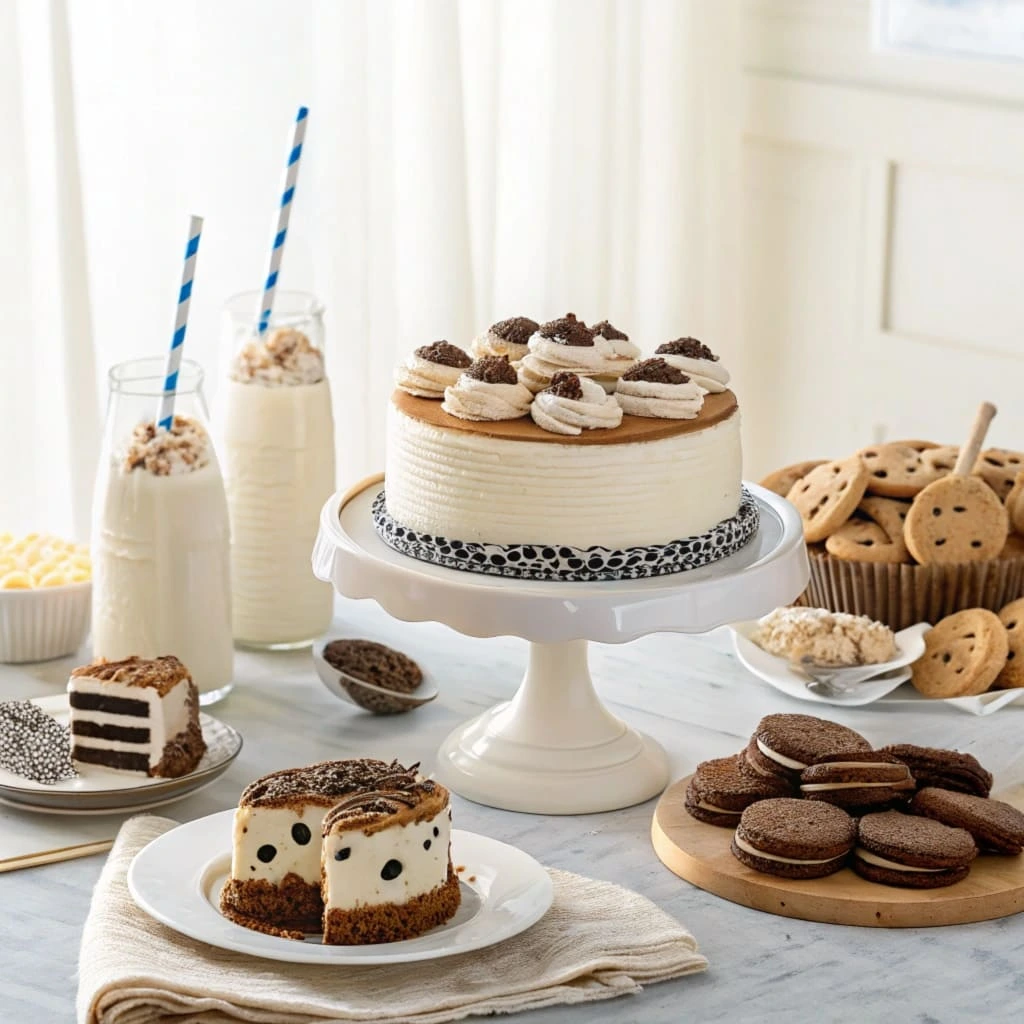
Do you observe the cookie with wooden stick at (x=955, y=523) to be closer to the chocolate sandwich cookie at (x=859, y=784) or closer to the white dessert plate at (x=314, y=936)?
the chocolate sandwich cookie at (x=859, y=784)

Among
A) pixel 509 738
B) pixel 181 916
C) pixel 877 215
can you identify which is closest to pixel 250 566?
pixel 509 738

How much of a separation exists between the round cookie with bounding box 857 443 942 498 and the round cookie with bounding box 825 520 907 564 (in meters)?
0.06

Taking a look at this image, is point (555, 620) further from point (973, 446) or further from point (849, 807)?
point (973, 446)

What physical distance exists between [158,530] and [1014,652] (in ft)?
3.07

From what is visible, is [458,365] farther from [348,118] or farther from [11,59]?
[348,118]

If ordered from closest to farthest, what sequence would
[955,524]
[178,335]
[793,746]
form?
1. [793,746]
2. [178,335]
3. [955,524]

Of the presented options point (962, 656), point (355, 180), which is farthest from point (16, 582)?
point (355, 180)

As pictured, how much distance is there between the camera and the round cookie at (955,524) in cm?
→ 191

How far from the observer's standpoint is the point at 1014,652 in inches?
72.6

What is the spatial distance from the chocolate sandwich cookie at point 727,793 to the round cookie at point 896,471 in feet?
2.10

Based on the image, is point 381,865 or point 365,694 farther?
point 365,694

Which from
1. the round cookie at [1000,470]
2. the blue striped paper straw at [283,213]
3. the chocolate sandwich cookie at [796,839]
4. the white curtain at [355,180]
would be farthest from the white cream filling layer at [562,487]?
the white curtain at [355,180]

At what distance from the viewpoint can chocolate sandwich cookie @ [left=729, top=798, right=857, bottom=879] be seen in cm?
133

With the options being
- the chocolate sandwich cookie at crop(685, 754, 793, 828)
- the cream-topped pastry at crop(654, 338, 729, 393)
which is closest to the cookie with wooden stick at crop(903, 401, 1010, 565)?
the cream-topped pastry at crop(654, 338, 729, 393)
